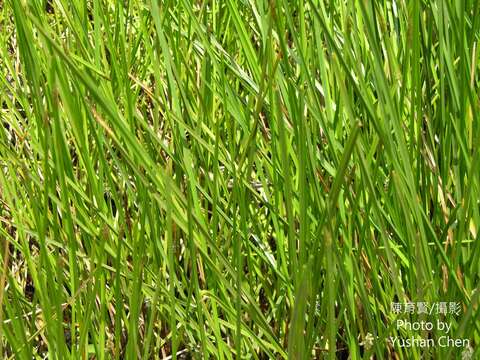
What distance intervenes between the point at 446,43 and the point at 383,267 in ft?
0.75

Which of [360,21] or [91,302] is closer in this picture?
[91,302]

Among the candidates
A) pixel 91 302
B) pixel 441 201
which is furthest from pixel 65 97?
pixel 441 201

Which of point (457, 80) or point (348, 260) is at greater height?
point (457, 80)

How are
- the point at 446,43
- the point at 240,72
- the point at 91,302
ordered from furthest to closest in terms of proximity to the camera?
1. the point at 240,72
2. the point at 446,43
3. the point at 91,302

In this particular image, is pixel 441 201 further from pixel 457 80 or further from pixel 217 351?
pixel 217 351

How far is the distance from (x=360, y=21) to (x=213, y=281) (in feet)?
1.28

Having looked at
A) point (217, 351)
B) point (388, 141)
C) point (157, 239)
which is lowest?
point (217, 351)

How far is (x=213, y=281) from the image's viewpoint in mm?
830

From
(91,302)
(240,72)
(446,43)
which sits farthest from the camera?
(240,72)

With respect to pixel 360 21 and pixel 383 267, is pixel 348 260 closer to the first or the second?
pixel 383 267

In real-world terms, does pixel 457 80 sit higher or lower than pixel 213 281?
higher

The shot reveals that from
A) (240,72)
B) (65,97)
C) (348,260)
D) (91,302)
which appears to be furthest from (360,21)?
(91,302)

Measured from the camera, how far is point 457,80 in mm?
756

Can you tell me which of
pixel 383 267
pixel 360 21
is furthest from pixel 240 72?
pixel 383 267
